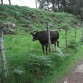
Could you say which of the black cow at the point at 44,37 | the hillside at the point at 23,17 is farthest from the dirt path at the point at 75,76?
the hillside at the point at 23,17

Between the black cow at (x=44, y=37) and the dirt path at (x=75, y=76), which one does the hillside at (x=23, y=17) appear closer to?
the black cow at (x=44, y=37)

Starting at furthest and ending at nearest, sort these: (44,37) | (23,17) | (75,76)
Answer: (23,17) → (44,37) → (75,76)

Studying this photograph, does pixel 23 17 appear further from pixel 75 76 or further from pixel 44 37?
pixel 75 76

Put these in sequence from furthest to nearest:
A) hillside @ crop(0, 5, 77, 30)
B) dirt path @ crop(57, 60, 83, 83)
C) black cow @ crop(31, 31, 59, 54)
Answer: hillside @ crop(0, 5, 77, 30), black cow @ crop(31, 31, 59, 54), dirt path @ crop(57, 60, 83, 83)

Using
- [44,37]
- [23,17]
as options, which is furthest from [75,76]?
[23,17]

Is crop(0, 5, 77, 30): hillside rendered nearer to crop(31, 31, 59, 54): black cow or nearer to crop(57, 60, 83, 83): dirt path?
crop(31, 31, 59, 54): black cow

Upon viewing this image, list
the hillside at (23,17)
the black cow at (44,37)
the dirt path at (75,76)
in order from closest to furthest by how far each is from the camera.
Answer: the dirt path at (75,76) < the black cow at (44,37) < the hillside at (23,17)

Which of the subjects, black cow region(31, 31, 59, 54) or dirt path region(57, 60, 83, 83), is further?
black cow region(31, 31, 59, 54)

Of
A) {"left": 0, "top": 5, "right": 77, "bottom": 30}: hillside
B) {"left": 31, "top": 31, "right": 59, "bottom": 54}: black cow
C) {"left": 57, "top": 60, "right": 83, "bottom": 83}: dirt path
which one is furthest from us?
{"left": 0, "top": 5, "right": 77, "bottom": 30}: hillside

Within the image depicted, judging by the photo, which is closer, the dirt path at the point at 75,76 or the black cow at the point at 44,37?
the dirt path at the point at 75,76

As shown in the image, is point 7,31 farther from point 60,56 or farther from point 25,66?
point 25,66

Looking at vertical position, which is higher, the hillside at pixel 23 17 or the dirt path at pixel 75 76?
the hillside at pixel 23 17

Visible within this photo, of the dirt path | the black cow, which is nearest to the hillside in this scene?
the black cow

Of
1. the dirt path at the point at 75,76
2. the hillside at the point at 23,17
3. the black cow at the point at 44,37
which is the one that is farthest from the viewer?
the hillside at the point at 23,17
